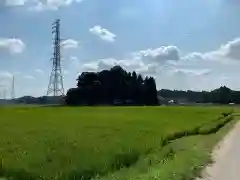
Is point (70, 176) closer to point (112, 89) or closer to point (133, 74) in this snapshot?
point (112, 89)

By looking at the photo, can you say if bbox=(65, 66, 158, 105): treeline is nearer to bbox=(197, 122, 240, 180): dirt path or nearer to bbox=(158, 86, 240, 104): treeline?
bbox=(158, 86, 240, 104): treeline

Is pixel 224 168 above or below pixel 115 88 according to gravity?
below

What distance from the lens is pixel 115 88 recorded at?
397ft

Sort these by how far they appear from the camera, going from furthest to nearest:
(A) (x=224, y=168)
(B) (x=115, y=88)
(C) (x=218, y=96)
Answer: (C) (x=218, y=96) → (B) (x=115, y=88) → (A) (x=224, y=168)

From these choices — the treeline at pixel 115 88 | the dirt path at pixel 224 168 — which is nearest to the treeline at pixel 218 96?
the treeline at pixel 115 88

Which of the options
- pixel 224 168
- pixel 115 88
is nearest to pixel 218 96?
pixel 115 88

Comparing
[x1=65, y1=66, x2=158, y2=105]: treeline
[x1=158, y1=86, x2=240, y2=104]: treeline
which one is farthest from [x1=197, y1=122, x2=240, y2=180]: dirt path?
[x1=158, y1=86, x2=240, y2=104]: treeline

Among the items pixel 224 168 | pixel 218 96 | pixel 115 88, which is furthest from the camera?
pixel 218 96

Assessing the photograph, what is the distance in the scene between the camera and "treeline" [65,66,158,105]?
110m

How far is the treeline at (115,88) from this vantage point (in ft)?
362

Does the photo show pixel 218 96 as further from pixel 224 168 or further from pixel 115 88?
pixel 224 168

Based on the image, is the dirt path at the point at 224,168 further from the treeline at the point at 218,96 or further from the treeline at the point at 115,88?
the treeline at the point at 218,96

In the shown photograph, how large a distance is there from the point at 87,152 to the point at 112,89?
10325 centimetres

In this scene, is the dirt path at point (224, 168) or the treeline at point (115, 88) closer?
the dirt path at point (224, 168)
